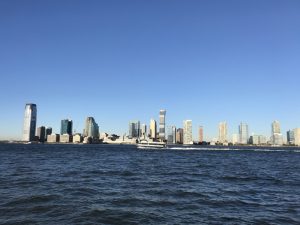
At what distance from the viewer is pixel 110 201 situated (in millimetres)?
26078

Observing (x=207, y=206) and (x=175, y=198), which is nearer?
(x=207, y=206)

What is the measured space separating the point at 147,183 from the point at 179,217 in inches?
645

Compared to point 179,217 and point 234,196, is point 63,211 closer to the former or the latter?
point 179,217

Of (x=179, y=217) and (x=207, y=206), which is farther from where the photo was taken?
(x=207, y=206)

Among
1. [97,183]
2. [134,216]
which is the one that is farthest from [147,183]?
[134,216]

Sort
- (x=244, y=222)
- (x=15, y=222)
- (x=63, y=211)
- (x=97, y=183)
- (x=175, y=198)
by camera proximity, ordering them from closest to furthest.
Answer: (x=15, y=222), (x=244, y=222), (x=63, y=211), (x=175, y=198), (x=97, y=183)

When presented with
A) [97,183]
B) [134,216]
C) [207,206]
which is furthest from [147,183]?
[134,216]

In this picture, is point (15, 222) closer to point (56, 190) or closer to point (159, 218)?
point (159, 218)

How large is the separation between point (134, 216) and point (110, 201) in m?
5.23

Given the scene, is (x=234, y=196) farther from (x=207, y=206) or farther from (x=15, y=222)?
(x=15, y=222)

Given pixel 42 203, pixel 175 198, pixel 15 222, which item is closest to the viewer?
pixel 15 222

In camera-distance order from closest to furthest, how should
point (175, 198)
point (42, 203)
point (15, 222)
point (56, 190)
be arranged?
point (15, 222) < point (42, 203) < point (175, 198) < point (56, 190)

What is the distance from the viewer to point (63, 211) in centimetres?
2203

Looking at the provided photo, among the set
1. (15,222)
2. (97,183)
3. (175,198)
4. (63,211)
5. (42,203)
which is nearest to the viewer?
(15,222)
